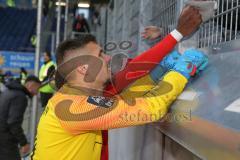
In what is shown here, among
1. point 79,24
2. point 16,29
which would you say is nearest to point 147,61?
point 79,24

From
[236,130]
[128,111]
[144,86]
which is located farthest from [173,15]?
[236,130]

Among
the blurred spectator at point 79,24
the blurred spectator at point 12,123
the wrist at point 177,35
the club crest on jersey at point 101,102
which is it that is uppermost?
the blurred spectator at point 79,24

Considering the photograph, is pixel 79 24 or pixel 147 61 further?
pixel 79 24

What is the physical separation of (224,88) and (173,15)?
967 mm

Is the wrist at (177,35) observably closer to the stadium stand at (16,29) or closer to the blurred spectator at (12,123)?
the blurred spectator at (12,123)

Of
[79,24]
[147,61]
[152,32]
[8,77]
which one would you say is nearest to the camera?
[147,61]

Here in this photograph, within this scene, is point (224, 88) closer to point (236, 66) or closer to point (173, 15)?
point (236, 66)

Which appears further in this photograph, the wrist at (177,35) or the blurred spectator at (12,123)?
the blurred spectator at (12,123)

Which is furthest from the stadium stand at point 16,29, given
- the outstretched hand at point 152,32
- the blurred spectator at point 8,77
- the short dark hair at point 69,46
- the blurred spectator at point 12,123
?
→ the short dark hair at point 69,46

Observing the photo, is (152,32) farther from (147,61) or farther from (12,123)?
(12,123)

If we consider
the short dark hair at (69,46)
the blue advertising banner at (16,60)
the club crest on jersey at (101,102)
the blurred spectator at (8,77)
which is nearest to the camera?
the club crest on jersey at (101,102)

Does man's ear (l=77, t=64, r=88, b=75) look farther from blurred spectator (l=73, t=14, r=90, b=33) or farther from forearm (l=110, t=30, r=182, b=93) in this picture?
blurred spectator (l=73, t=14, r=90, b=33)

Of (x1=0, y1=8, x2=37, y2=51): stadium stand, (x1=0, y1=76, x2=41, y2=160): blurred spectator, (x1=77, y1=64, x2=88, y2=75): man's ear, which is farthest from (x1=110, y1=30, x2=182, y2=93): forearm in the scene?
(x1=0, y1=8, x2=37, y2=51): stadium stand

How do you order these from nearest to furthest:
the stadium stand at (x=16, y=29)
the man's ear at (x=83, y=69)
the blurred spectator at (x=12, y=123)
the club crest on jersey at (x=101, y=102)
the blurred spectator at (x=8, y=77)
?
the club crest on jersey at (x=101, y=102) < the man's ear at (x=83, y=69) < the blurred spectator at (x=12, y=123) < the blurred spectator at (x=8, y=77) < the stadium stand at (x=16, y=29)
